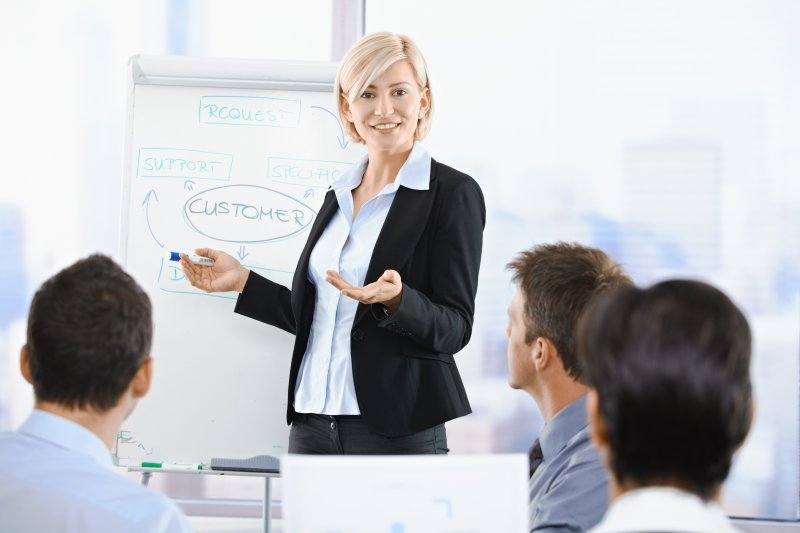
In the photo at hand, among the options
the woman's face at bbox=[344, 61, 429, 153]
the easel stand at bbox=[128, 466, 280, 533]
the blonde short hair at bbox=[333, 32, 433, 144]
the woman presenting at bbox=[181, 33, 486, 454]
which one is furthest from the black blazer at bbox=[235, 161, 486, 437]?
the easel stand at bbox=[128, 466, 280, 533]

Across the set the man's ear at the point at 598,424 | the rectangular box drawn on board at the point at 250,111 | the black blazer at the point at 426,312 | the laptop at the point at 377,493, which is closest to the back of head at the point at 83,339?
the laptop at the point at 377,493

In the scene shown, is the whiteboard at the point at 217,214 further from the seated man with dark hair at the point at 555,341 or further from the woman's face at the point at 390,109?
the seated man with dark hair at the point at 555,341

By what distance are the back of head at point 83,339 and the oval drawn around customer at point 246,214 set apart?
1424 millimetres

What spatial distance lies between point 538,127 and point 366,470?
2.77 meters

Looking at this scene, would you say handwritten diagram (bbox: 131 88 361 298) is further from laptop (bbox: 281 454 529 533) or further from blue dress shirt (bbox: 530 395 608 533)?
laptop (bbox: 281 454 529 533)

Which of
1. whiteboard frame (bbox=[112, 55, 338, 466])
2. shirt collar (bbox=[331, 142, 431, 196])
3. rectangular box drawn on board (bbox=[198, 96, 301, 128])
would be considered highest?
whiteboard frame (bbox=[112, 55, 338, 466])

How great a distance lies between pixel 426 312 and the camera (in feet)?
6.63

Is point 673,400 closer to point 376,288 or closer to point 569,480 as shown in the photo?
point 569,480

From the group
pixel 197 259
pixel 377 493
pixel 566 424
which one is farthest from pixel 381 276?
pixel 377 493

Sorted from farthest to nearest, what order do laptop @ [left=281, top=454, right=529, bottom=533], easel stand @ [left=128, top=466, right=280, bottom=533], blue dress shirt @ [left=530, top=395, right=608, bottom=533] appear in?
easel stand @ [left=128, top=466, right=280, bottom=533] → blue dress shirt @ [left=530, top=395, right=608, bottom=533] → laptop @ [left=281, top=454, right=529, bottom=533]

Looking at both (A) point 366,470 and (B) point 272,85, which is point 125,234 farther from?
(A) point 366,470

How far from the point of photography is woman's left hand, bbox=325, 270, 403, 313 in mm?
1942

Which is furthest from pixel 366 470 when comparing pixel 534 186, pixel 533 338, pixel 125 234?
pixel 534 186

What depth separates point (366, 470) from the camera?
0.96 metres
